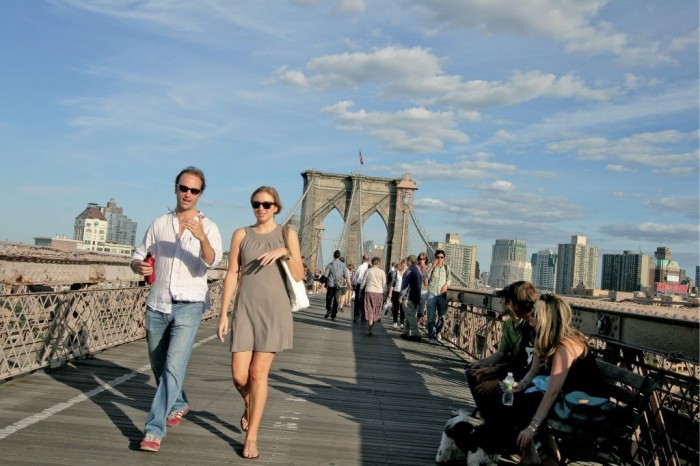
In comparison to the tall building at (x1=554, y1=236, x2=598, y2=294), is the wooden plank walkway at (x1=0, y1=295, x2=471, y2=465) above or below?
below

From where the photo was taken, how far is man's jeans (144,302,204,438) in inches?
169

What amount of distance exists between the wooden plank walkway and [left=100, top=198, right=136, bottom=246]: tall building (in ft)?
460

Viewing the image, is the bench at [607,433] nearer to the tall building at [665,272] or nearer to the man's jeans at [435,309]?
→ the man's jeans at [435,309]

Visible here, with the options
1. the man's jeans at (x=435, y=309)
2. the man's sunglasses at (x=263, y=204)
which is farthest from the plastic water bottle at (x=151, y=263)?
the man's jeans at (x=435, y=309)

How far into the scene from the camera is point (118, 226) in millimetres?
159375

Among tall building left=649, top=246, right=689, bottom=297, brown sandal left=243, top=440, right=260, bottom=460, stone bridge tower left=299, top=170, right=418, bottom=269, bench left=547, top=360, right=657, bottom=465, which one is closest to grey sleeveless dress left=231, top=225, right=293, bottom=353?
brown sandal left=243, top=440, right=260, bottom=460

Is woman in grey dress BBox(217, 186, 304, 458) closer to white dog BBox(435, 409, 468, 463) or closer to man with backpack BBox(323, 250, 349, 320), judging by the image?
white dog BBox(435, 409, 468, 463)

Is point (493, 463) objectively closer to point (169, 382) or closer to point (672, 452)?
point (672, 452)

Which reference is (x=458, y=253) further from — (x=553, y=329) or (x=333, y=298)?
(x=553, y=329)

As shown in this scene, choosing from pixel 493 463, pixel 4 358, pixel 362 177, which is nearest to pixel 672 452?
pixel 493 463

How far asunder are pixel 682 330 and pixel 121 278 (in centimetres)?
800

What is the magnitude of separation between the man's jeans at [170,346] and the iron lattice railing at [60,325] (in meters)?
1.55

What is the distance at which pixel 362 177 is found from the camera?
176ft

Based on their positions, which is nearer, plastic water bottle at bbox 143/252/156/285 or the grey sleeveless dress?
the grey sleeveless dress
